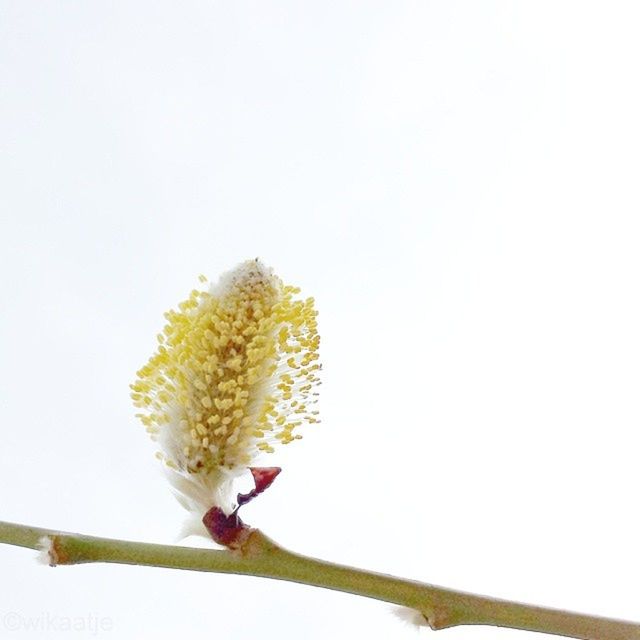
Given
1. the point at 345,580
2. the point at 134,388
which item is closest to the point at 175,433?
the point at 134,388

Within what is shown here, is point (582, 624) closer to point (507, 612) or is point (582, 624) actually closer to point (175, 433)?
point (507, 612)

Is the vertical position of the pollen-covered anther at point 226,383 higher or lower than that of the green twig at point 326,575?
higher

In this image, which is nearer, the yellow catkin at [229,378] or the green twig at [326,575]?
the green twig at [326,575]

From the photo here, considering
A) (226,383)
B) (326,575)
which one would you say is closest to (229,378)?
(226,383)

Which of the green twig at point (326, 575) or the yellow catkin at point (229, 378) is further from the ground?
the yellow catkin at point (229, 378)

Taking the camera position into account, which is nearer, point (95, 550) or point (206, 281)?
point (95, 550)

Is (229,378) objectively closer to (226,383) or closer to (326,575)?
(226,383)
